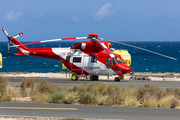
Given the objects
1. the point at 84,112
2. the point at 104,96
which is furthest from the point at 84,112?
the point at 104,96

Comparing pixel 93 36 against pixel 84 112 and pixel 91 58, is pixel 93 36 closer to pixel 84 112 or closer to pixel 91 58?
pixel 91 58

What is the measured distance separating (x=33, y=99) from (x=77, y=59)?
1187 cm

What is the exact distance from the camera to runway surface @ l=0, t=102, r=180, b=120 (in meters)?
10.8

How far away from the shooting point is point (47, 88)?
1614cm

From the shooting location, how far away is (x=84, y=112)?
11555 millimetres

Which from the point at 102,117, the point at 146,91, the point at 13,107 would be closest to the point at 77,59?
the point at 146,91

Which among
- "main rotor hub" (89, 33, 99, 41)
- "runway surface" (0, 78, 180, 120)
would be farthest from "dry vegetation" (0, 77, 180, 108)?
"main rotor hub" (89, 33, 99, 41)

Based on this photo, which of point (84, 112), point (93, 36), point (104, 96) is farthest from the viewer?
point (93, 36)

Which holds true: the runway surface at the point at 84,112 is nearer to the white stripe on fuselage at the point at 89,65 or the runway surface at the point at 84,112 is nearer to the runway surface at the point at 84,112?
the runway surface at the point at 84,112

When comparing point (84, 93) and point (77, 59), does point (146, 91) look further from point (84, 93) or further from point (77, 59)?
point (77, 59)

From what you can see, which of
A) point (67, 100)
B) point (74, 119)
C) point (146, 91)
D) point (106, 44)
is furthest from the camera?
point (106, 44)

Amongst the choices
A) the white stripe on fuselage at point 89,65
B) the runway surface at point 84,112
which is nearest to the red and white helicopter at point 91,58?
the white stripe on fuselage at point 89,65

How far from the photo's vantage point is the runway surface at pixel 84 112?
1081cm

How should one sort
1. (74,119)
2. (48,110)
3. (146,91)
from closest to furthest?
(74,119), (48,110), (146,91)
